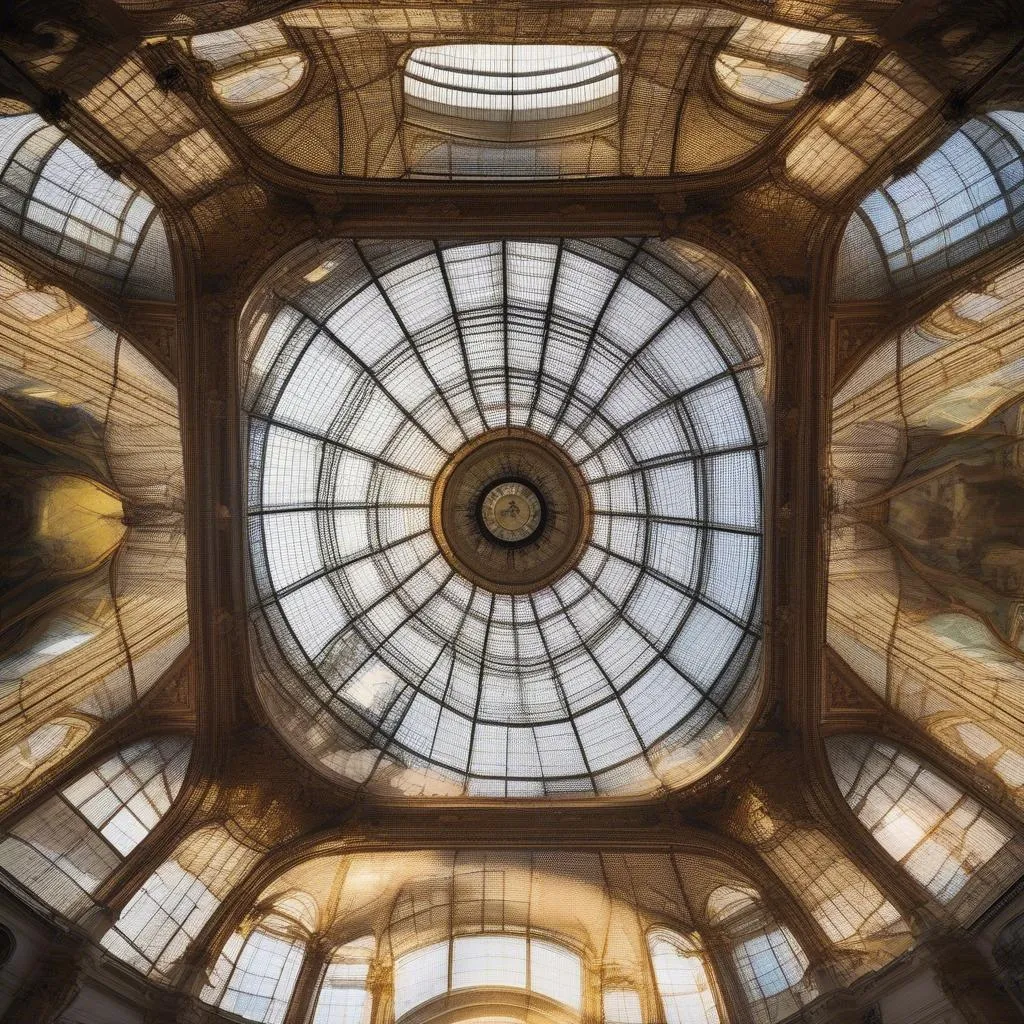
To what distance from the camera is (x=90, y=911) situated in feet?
42.9

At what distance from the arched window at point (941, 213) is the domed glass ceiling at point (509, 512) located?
6.77 ft

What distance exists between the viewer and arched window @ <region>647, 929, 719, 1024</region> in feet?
53.9

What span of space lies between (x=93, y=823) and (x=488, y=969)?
9.79m

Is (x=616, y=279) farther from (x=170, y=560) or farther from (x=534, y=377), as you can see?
(x=170, y=560)

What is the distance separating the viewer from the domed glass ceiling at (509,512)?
53.7ft

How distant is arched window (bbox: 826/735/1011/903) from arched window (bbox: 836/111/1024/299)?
9.11 metres

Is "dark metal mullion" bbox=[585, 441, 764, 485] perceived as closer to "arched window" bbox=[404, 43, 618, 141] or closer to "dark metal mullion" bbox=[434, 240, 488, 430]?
"dark metal mullion" bbox=[434, 240, 488, 430]

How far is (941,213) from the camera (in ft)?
38.8

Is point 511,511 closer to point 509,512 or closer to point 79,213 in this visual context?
point 509,512

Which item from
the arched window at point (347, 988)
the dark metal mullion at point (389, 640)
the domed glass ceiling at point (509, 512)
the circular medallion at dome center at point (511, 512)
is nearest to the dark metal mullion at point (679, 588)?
the domed glass ceiling at point (509, 512)

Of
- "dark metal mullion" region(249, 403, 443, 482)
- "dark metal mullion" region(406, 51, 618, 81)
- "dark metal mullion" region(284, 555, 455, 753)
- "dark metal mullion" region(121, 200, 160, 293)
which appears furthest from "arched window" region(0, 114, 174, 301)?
"dark metal mullion" region(284, 555, 455, 753)

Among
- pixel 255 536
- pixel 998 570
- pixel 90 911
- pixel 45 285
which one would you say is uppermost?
pixel 998 570

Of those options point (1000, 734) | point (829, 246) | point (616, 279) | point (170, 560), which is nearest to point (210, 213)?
point (170, 560)

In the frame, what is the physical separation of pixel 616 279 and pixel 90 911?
15.4 m
